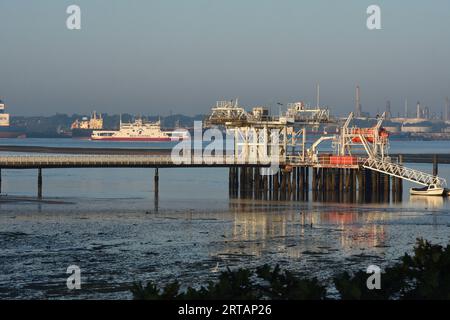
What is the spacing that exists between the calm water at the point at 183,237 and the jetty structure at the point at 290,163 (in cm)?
274

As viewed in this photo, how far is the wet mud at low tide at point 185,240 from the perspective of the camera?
1448 inches

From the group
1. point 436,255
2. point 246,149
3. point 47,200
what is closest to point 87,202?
point 47,200

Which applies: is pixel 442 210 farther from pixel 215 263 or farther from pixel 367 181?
pixel 215 263

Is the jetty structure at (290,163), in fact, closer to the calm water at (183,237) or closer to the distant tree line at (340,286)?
the calm water at (183,237)

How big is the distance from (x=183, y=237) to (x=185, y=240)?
120 centimetres

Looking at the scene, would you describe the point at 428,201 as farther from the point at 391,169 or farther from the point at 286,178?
the point at 286,178

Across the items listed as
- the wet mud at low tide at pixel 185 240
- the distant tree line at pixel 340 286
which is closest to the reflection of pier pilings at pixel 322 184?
the wet mud at low tide at pixel 185 240

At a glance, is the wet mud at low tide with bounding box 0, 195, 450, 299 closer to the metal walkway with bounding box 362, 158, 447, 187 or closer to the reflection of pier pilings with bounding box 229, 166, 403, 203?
the metal walkway with bounding box 362, 158, 447, 187

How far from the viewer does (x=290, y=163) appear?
79.0m

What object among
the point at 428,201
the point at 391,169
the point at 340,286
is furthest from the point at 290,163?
the point at 340,286

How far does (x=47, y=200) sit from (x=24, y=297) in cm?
4042

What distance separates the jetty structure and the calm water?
2740 mm

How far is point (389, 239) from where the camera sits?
48.6m
